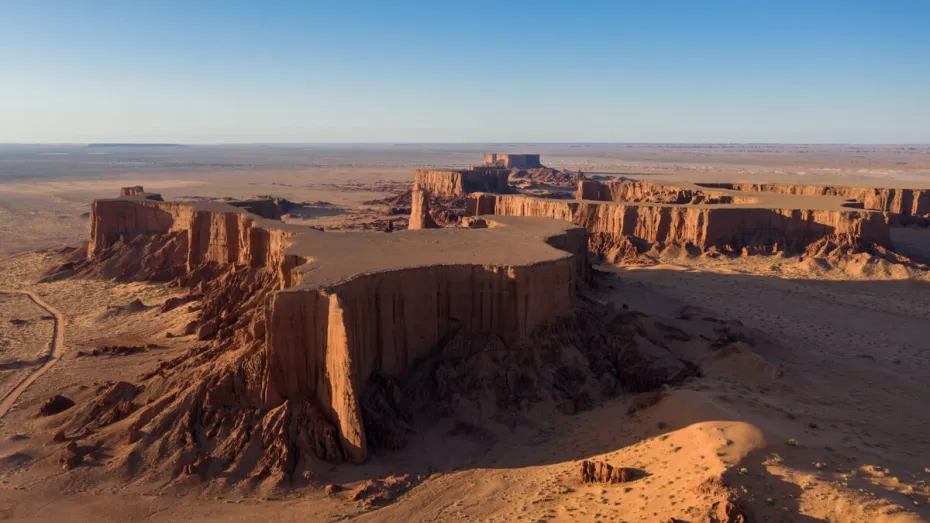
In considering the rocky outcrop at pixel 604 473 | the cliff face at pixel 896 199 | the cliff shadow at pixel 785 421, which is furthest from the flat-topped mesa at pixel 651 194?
the rocky outcrop at pixel 604 473

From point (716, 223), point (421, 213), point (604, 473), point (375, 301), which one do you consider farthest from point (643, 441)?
point (421, 213)

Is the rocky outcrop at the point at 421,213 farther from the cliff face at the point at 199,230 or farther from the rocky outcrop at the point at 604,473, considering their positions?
the rocky outcrop at the point at 604,473

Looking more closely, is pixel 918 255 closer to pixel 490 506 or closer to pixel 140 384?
pixel 490 506

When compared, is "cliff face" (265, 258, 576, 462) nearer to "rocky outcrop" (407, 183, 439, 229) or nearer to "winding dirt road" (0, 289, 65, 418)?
"winding dirt road" (0, 289, 65, 418)

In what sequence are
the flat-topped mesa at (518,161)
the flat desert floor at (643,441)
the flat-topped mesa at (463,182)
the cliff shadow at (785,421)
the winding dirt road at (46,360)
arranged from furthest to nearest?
the flat-topped mesa at (518,161)
the flat-topped mesa at (463,182)
the winding dirt road at (46,360)
the cliff shadow at (785,421)
the flat desert floor at (643,441)

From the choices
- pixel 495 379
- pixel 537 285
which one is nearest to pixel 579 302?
pixel 537 285
